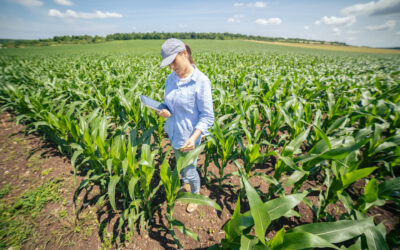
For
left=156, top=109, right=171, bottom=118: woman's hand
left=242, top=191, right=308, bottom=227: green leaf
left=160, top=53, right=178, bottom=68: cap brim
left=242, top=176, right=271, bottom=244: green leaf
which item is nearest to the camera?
left=242, top=176, right=271, bottom=244: green leaf

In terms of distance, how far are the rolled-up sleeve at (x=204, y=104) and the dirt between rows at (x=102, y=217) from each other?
1294 mm

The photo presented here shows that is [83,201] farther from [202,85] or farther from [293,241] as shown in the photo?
[293,241]

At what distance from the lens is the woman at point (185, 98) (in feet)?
4.66

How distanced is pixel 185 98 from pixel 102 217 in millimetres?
1926

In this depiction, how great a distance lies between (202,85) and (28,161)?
374cm

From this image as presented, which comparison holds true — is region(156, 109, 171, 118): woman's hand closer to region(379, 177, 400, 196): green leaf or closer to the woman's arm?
the woman's arm

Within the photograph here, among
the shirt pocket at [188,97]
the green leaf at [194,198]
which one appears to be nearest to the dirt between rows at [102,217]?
the green leaf at [194,198]

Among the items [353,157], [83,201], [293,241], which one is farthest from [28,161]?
[353,157]

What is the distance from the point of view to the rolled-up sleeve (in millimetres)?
1539

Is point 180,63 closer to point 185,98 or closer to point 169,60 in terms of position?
point 169,60

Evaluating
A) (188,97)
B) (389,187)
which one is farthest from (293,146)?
(188,97)

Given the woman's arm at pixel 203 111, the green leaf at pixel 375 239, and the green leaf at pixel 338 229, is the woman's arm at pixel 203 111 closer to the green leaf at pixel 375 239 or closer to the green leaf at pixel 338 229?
the green leaf at pixel 338 229

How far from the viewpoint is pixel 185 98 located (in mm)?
1585

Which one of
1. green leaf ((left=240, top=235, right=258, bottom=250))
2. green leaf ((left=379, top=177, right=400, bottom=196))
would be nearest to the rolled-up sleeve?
green leaf ((left=240, top=235, right=258, bottom=250))
